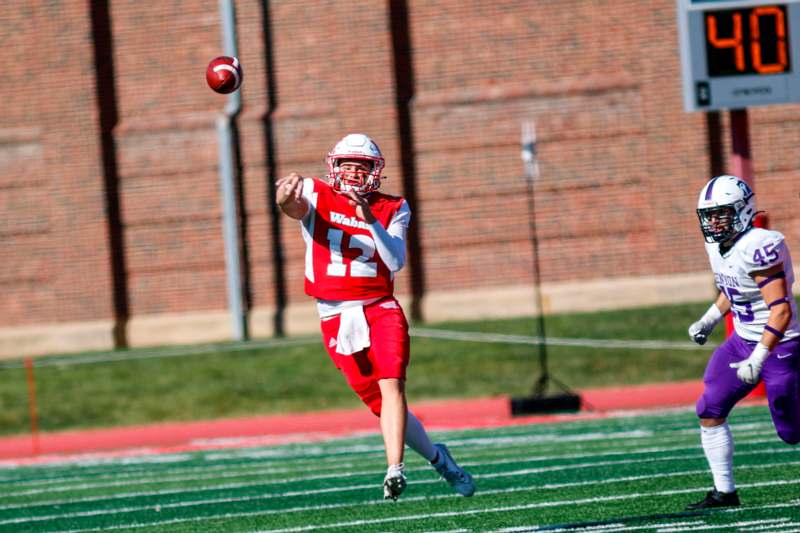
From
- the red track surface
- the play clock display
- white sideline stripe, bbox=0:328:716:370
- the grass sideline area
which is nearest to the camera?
the play clock display

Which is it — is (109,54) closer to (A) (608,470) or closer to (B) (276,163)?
(B) (276,163)

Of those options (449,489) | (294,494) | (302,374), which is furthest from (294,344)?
(449,489)

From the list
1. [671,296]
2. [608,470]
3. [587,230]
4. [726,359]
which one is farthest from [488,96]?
→ [726,359]

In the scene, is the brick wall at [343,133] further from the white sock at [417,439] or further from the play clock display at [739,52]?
the white sock at [417,439]

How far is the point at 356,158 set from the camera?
7309 mm

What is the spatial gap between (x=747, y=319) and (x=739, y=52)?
6.63 meters

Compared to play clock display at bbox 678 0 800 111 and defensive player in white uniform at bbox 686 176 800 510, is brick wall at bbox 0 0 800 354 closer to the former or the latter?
play clock display at bbox 678 0 800 111

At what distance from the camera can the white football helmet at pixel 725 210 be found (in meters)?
7.43

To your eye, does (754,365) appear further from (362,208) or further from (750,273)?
(362,208)

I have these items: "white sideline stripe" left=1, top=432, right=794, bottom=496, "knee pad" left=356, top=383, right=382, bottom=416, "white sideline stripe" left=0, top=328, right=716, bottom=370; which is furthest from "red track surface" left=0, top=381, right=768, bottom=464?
"knee pad" left=356, top=383, right=382, bottom=416

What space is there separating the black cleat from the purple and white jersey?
958 mm

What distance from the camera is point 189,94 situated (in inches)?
876

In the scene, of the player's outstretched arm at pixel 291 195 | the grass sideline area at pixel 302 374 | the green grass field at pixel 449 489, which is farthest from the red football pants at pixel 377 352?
the grass sideline area at pixel 302 374

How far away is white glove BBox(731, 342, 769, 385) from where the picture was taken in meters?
7.21
